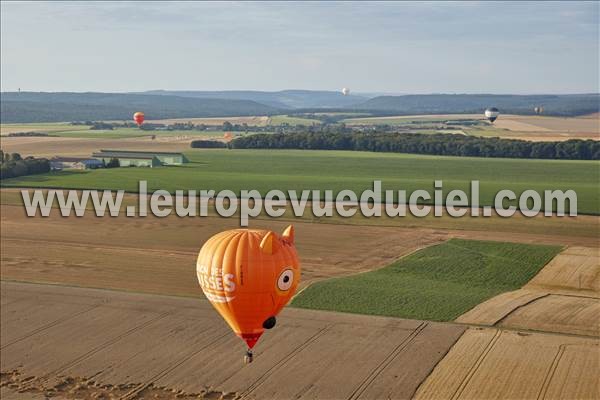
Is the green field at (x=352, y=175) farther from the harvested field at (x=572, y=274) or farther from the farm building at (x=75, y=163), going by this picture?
the harvested field at (x=572, y=274)

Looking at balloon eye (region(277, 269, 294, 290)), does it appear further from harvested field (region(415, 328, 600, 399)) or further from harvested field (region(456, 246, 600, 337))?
harvested field (region(456, 246, 600, 337))

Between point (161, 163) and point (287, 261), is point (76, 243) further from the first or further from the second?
point (161, 163)

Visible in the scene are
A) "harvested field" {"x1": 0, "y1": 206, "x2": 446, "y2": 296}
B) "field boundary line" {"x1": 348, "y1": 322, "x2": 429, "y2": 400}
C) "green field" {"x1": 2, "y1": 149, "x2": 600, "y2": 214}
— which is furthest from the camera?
"green field" {"x1": 2, "y1": 149, "x2": 600, "y2": 214}

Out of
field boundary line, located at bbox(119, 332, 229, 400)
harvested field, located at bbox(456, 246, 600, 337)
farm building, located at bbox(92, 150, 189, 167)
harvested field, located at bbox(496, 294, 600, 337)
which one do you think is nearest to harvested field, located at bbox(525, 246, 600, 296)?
harvested field, located at bbox(456, 246, 600, 337)

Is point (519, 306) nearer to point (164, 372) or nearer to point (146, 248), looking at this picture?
point (164, 372)

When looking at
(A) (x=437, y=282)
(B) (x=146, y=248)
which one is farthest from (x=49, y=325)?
(A) (x=437, y=282)

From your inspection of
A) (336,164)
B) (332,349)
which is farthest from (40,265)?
(336,164)
